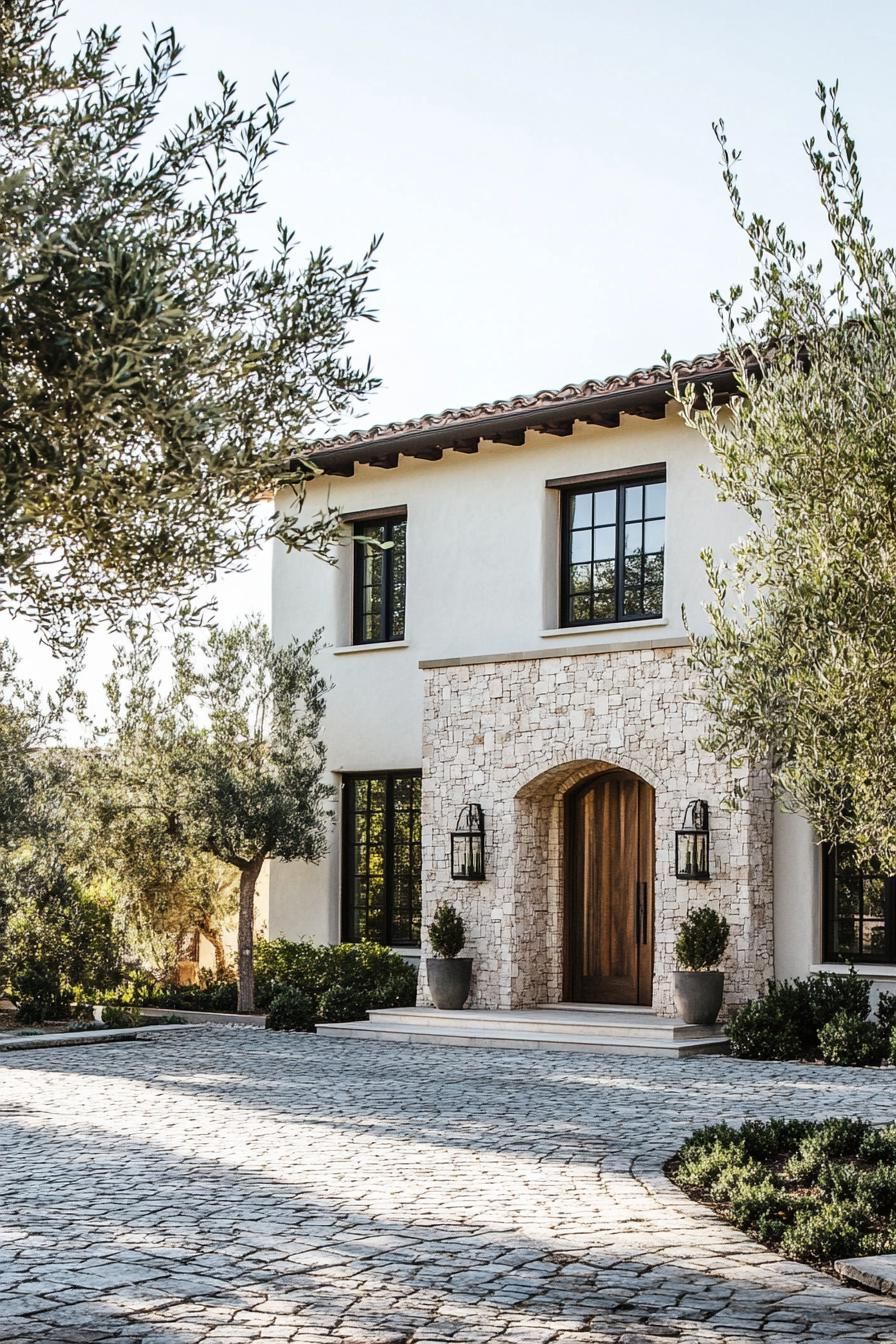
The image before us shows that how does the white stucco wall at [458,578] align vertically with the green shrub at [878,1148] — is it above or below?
above

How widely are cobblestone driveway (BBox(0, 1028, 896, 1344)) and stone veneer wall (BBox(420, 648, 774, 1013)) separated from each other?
7.67 feet

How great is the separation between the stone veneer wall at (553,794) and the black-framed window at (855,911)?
2.06 ft

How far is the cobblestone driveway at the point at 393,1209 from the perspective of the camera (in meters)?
5.87

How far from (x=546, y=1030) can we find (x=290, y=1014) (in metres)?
3.06

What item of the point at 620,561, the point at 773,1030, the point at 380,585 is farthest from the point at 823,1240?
the point at 380,585

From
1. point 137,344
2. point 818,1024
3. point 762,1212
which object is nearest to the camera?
point 137,344

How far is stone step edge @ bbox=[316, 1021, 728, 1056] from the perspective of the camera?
14.4m

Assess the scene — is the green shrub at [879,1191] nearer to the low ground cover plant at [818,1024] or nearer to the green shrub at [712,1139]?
the green shrub at [712,1139]

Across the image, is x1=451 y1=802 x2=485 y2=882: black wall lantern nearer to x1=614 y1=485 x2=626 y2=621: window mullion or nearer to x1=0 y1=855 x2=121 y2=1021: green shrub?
x1=614 y1=485 x2=626 y2=621: window mullion

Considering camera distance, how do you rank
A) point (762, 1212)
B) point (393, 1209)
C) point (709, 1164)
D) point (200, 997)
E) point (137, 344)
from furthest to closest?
point (200, 997) → point (709, 1164) → point (393, 1209) → point (762, 1212) → point (137, 344)

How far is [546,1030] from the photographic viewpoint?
15.5 metres

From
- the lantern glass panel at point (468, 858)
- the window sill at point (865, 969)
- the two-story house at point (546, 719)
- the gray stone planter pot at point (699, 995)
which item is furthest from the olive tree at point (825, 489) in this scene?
the lantern glass panel at point (468, 858)

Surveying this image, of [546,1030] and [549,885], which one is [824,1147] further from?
[549,885]

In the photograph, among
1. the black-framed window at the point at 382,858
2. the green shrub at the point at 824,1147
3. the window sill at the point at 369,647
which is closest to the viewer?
the green shrub at the point at 824,1147
